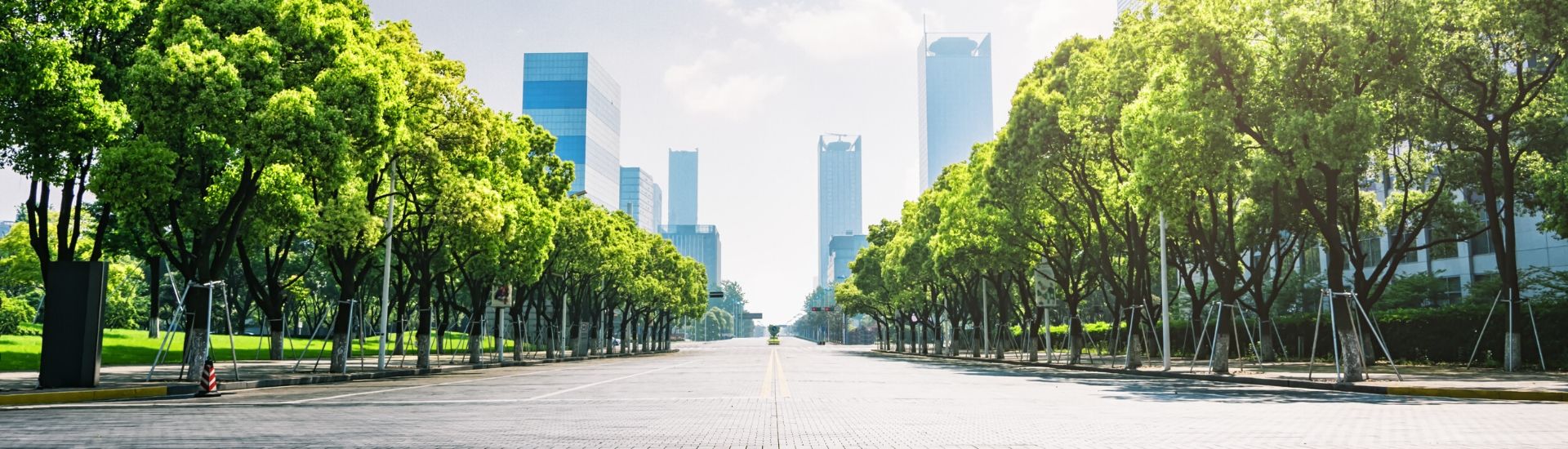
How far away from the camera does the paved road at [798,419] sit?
959 centimetres

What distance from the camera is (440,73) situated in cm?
2980

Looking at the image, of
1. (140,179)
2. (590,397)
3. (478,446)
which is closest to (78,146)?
(140,179)

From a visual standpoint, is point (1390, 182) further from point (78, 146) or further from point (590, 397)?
point (78, 146)

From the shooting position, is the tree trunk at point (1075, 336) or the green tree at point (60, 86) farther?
the tree trunk at point (1075, 336)

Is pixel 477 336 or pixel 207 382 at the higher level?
pixel 477 336

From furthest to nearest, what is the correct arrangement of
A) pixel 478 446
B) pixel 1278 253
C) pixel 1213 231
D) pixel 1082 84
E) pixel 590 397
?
1. pixel 1278 253
2. pixel 1082 84
3. pixel 1213 231
4. pixel 590 397
5. pixel 478 446

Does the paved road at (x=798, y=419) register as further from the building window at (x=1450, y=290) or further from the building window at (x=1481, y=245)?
the building window at (x=1450, y=290)

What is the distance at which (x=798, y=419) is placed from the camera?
12.3 metres

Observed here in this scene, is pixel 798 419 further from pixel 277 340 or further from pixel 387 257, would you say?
pixel 277 340

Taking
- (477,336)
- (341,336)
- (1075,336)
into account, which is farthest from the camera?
(477,336)

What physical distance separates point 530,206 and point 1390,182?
41001mm

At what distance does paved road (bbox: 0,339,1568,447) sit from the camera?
31.4ft

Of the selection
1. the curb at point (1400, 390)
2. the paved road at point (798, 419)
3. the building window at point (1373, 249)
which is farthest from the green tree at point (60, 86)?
the building window at point (1373, 249)

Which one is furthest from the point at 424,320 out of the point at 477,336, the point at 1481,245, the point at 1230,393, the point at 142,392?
the point at 1481,245
